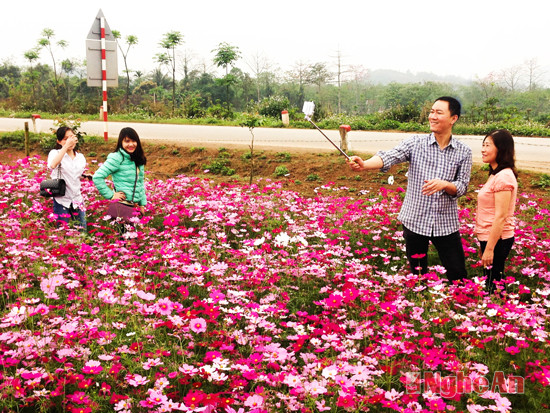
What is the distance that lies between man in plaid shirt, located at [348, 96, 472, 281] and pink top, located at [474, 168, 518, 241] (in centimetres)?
21

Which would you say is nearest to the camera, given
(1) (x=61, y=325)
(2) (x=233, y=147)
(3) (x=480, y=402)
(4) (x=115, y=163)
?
(3) (x=480, y=402)

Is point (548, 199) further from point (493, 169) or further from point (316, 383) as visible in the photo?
point (316, 383)

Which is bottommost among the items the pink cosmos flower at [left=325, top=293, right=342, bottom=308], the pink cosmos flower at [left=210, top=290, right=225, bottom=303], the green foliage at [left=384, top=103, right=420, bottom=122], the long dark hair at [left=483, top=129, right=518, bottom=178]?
the pink cosmos flower at [left=325, top=293, right=342, bottom=308]

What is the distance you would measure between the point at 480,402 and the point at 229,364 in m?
1.37

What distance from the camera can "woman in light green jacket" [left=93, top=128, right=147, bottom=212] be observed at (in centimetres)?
505

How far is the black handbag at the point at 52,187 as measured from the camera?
4996 millimetres

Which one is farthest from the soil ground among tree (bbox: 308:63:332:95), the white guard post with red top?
tree (bbox: 308:63:332:95)

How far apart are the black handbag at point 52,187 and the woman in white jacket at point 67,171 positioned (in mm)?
120

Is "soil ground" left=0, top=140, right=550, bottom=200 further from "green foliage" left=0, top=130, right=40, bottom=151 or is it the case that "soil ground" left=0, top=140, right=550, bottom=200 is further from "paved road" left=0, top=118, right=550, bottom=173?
"green foliage" left=0, top=130, right=40, bottom=151

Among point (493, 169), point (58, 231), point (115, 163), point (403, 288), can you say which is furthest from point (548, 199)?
point (58, 231)

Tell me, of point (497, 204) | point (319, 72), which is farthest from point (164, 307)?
point (319, 72)

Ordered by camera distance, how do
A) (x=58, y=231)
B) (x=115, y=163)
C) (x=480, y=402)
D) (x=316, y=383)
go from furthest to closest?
1. (x=115, y=163)
2. (x=58, y=231)
3. (x=480, y=402)
4. (x=316, y=383)

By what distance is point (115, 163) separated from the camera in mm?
5078

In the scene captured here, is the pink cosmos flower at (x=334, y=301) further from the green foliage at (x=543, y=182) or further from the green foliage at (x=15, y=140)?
the green foliage at (x=15, y=140)
